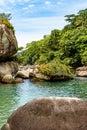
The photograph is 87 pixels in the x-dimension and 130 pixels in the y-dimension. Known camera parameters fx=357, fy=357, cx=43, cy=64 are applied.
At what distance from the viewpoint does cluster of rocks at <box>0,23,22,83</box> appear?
158 ft

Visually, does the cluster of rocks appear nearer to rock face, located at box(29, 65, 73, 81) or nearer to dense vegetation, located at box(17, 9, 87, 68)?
rock face, located at box(29, 65, 73, 81)

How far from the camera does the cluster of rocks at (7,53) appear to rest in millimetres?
48125

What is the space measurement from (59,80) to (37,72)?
3.36 meters

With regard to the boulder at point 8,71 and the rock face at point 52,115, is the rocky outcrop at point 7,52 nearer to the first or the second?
the boulder at point 8,71

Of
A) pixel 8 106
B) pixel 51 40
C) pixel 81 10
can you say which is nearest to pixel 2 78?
pixel 8 106

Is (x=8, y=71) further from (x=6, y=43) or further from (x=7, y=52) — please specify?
(x=6, y=43)

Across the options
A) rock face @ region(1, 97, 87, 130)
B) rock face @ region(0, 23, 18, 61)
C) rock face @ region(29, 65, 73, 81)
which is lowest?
rock face @ region(29, 65, 73, 81)

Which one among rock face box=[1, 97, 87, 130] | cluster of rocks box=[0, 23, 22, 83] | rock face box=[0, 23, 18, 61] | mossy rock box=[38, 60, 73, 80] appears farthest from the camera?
mossy rock box=[38, 60, 73, 80]

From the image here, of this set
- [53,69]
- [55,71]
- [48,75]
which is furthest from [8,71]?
[55,71]

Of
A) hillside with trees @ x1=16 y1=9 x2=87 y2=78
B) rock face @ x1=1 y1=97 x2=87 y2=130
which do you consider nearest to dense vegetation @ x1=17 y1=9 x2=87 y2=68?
hillside with trees @ x1=16 y1=9 x2=87 y2=78

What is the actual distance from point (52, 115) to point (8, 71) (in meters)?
40.7

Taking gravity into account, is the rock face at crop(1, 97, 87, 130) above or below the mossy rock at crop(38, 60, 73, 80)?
above

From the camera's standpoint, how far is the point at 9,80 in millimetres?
47438

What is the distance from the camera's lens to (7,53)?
49.6 meters
